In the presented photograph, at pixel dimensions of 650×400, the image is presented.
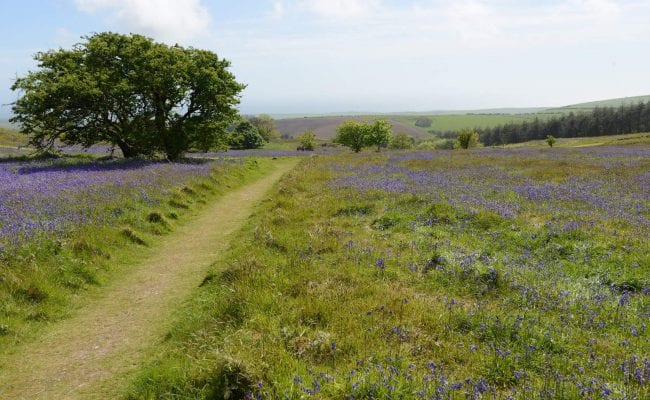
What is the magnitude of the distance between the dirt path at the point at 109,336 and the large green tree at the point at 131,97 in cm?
1860

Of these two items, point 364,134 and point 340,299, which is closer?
point 340,299

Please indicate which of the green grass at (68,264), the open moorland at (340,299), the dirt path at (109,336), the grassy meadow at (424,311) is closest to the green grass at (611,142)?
the open moorland at (340,299)

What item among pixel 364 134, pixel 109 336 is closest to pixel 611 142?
pixel 364 134

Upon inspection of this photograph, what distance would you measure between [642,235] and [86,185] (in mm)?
19095

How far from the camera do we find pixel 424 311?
6.43m

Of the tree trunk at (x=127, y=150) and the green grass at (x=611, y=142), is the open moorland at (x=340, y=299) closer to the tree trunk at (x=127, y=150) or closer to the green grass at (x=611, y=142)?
the tree trunk at (x=127, y=150)

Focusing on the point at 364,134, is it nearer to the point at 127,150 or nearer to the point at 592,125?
the point at 127,150

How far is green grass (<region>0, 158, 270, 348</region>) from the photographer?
748 cm

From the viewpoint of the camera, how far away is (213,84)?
29.8m

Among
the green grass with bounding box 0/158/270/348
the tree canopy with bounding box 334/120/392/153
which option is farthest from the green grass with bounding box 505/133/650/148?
the green grass with bounding box 0/158/270/348

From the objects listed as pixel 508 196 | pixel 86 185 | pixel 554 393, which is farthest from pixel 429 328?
pixel 86 185

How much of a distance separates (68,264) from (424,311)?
807 cm

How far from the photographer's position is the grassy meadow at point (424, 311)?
470cm

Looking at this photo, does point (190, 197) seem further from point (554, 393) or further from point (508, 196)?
point (554, 393)
